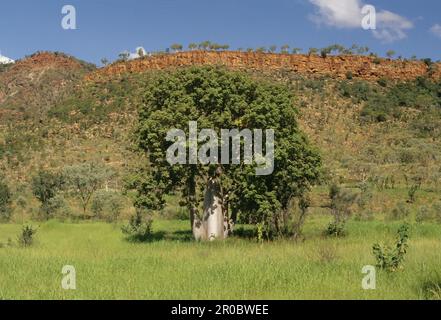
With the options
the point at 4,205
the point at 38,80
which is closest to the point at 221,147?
the point at 4,205

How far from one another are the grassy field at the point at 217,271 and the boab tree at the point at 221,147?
4.91ft

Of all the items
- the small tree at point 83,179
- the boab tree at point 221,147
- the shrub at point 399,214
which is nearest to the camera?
the boab tree at point 221,147

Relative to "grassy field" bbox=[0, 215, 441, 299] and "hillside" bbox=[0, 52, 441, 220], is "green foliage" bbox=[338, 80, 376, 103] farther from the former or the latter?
"grassy field" bbox=[0, 215, 441, 299]

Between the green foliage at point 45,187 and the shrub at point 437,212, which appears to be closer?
the shrub at point 437,212

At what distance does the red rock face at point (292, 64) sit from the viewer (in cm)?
8369

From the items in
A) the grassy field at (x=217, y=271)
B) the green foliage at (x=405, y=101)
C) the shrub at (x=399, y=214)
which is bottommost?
the shrub at (x=399, y=214)

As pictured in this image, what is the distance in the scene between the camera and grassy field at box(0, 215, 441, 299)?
9.33 m

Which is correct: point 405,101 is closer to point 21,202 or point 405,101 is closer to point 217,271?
point 21,202

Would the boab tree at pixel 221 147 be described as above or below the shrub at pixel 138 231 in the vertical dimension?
above

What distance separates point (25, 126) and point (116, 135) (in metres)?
18.7

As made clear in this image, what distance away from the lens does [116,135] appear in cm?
6656

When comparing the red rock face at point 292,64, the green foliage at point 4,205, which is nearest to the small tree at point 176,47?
the red rock face at point 292,64

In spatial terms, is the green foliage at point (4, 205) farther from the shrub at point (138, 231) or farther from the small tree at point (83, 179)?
the shrub at point (138, 231)
